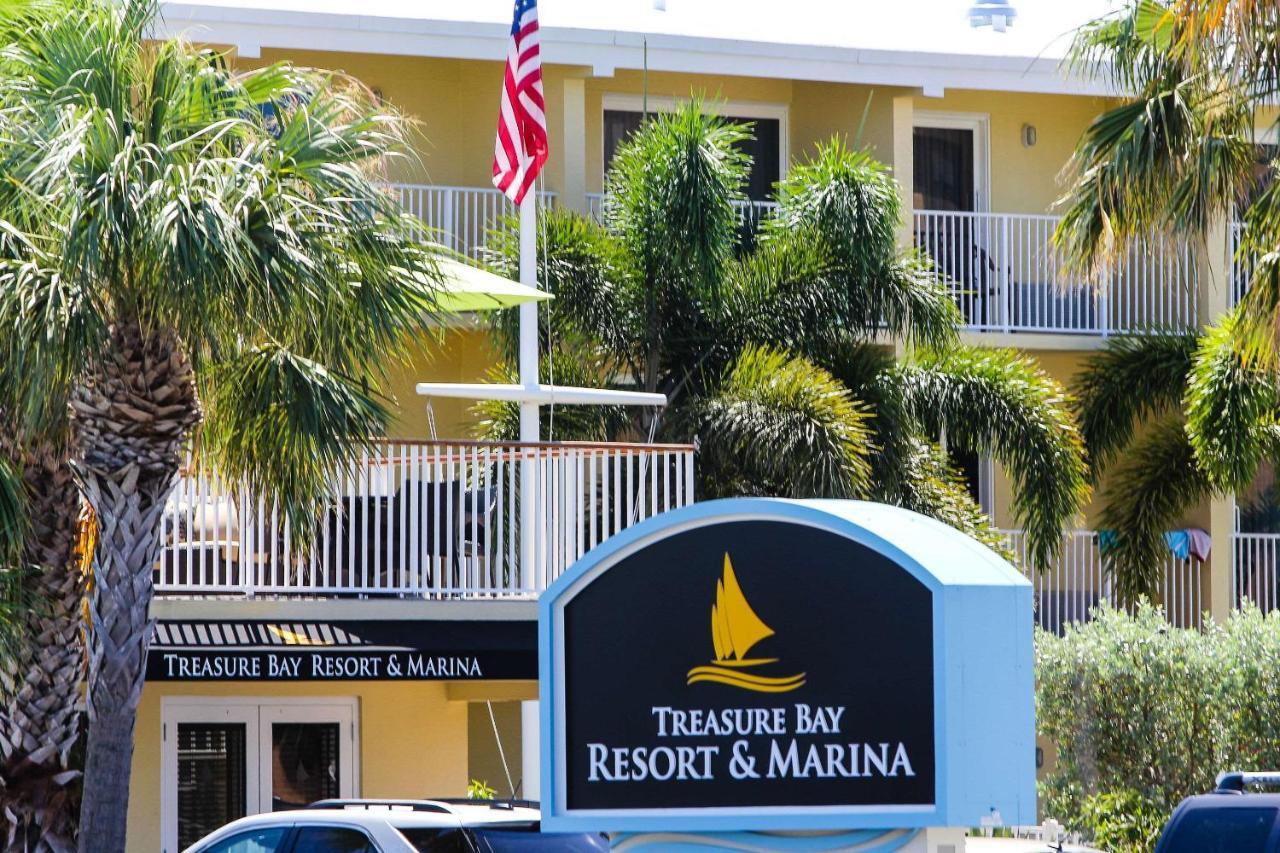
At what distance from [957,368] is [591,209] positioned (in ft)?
14.0

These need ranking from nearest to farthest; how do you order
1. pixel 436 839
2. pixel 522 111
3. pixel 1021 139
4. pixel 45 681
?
pixel 436 839 → pixel 45 681 → pixel 522 111 → pixel 1021 139

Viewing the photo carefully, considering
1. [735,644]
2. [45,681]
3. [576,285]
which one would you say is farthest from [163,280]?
[576,285]

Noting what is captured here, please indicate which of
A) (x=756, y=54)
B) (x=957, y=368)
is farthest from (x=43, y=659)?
(x=756, y=54)

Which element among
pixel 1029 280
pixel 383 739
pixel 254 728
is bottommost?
pixel 383 739

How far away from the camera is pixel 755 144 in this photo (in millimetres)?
23359

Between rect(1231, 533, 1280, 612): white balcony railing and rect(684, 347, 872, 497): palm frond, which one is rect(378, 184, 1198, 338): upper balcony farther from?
rect(684, 347, 872, 497): palm frond

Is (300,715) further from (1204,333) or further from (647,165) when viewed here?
(1204,333)

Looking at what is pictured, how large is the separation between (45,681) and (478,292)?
3812mm

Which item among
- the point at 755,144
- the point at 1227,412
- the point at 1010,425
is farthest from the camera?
the point at 755,144

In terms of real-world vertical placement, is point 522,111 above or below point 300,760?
above

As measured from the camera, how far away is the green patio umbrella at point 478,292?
48.1 ft

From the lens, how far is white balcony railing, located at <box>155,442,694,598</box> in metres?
15.7

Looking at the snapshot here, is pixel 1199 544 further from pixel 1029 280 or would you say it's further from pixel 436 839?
pixel 436 839

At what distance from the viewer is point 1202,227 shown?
14703mm
